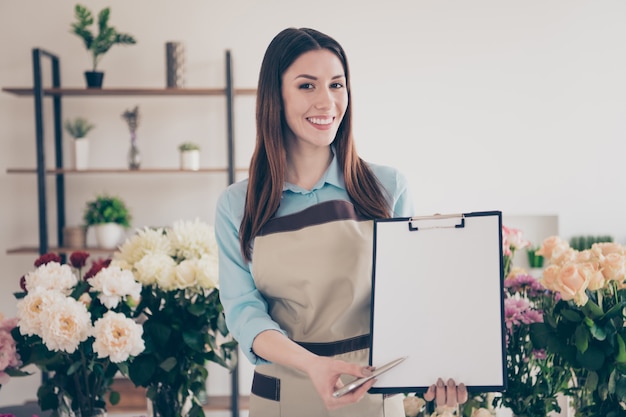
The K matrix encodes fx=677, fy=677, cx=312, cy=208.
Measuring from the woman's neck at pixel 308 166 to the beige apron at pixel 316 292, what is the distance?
0.09 m

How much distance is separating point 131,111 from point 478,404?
3.06m

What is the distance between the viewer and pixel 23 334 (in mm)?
1409

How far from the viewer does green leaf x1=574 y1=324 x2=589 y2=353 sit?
4.15ft

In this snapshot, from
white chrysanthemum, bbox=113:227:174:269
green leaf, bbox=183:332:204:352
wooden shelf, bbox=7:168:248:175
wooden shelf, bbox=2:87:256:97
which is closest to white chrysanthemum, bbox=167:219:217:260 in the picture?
white chrysanthemum, bbox=113:227:174:269

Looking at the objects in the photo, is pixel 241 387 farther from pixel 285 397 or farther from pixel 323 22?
pixel 285 397

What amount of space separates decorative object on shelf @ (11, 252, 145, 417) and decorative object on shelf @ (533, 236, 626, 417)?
0.84m

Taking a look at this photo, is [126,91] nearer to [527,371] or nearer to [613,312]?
[527,371]

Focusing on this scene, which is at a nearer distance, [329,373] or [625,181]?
[329,373]

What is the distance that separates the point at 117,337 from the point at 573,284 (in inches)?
35.3

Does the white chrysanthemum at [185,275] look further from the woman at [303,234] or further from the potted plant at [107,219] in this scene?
the potted plant at [107,219]

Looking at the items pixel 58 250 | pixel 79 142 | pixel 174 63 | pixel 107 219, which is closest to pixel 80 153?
pixel 79 142

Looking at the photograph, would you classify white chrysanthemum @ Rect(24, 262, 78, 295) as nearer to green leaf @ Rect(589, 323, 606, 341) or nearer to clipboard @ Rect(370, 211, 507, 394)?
clipboard @ Rect(370, 211, 507, 394)

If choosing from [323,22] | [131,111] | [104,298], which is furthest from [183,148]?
[104,298]

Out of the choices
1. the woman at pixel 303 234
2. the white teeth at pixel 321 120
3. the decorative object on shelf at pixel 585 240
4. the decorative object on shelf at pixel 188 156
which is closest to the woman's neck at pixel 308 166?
the woman at pixel 303 234
